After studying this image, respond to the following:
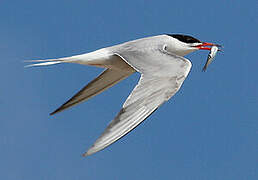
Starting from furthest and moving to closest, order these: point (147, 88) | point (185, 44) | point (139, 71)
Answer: point (185, 44) → point (139, 71) → point (147, 88)

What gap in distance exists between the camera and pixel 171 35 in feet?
32.8

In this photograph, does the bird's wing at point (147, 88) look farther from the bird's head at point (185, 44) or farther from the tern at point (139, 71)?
the bird's head at point (185, 44)

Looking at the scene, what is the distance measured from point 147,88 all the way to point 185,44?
263 cm

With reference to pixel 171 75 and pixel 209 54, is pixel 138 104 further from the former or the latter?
pixel 209 54

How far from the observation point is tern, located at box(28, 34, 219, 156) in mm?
6891

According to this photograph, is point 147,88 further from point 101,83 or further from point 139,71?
point 101,83

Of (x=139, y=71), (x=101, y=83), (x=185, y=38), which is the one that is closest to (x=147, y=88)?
(x=139, y=71)

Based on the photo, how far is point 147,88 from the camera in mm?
7504

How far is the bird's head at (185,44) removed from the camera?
32.0 feet

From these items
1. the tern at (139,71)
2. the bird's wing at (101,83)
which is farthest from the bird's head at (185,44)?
the bird's wing at (101,83)

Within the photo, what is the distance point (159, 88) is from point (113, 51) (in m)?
1.91

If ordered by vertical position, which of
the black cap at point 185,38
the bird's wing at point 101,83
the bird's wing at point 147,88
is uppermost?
the black cap at point 185,38

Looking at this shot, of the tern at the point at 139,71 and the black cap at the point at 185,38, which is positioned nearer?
the tern at the point at 139,71

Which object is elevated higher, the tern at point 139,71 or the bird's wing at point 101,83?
the tern at point 139,71
